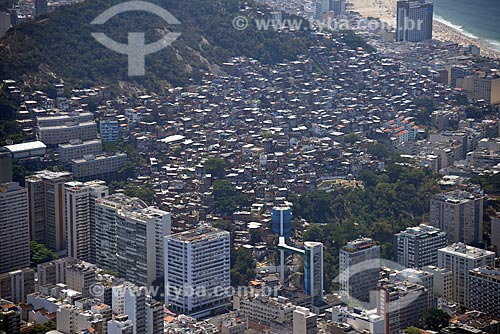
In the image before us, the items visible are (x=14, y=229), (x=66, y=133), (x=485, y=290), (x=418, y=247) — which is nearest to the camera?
(x=485, y=290)

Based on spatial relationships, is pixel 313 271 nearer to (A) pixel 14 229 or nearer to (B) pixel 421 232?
(B) pixel 421 232

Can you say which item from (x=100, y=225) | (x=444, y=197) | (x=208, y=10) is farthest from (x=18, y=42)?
(x=444, y=197)

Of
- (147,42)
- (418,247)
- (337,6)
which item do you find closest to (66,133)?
(147,42)

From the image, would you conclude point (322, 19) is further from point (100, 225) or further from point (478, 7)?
point (100, 225)

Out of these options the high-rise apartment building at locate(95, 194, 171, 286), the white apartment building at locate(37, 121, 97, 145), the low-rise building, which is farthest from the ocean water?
the high-rise apartment building at locate(95, 194, 171, 286)

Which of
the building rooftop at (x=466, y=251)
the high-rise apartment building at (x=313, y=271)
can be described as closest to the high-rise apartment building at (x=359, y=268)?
the high-rise apartment building at (x=313, y=271)

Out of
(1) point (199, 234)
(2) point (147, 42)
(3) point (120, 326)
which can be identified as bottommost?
(3) point (120, 326)
